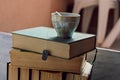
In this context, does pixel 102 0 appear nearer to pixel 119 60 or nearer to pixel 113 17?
pixel 113 17

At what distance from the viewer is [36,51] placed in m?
0.52

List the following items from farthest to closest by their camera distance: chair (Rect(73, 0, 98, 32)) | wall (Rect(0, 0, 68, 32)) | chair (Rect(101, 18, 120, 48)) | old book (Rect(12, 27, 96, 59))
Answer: chair (Rect(73, 0, 98, 32)) → chair (Rect(101, 18, 120, 48)) → wall (Rect(0, 0, 68, 32)) → old book (Rect(12, 27, 96, 59))

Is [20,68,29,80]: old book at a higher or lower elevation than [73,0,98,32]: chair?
lower

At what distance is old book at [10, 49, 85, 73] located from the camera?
1.67ft

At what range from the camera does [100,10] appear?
7.48 ft

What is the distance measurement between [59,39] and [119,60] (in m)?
0.29

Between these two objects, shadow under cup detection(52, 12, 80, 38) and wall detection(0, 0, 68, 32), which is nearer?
shadow under cup detection(52, 12, 80, 38)

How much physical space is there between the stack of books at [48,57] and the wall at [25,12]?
1298mm

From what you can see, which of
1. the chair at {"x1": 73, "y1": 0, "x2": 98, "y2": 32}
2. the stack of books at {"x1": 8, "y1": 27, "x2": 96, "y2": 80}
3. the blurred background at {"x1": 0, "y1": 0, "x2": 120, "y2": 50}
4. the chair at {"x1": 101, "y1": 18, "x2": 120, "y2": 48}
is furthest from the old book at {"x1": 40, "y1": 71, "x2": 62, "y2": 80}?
the chair at {"x1": 73, "y1": 0, "x2": 98, "y2": 32}

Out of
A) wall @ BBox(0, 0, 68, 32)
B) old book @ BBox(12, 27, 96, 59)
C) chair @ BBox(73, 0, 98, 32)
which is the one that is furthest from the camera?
chair @ BBox(73, 0, 98, 32)

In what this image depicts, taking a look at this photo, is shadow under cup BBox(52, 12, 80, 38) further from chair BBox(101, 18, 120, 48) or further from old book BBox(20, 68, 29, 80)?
chair BBox(101, 18, 120, 48)

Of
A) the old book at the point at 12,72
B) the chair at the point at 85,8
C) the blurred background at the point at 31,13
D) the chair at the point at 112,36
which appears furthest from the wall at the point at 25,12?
the old book at the point at 12,72

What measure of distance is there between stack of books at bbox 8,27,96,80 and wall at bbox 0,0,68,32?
130 cm

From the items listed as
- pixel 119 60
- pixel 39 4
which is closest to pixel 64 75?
pixel 119 60
